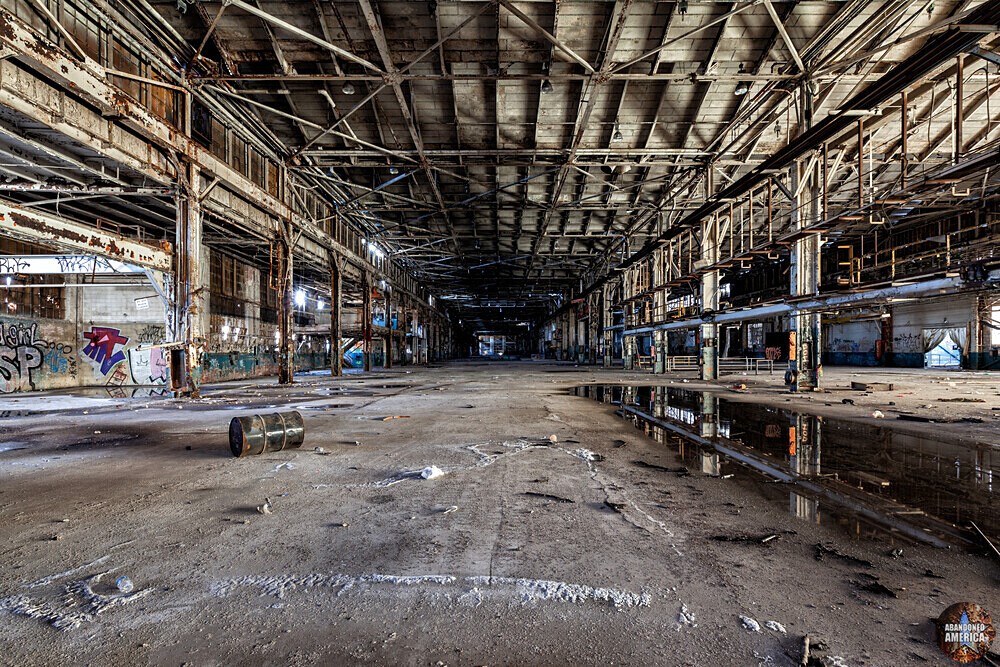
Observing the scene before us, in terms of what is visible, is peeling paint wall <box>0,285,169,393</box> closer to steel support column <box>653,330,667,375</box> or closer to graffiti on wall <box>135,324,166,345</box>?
graffiti on wall <box>135,324,166,345</box>

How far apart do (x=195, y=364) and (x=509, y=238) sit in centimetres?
1726

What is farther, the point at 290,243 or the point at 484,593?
the point at 290,243

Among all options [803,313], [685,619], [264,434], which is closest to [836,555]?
[685,619]

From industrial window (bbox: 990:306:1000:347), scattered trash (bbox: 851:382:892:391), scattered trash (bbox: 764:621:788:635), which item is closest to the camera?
scattered trash (bbox: 764:621:788:635)

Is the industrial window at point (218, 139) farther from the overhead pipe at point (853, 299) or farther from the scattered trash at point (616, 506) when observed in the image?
the overhead pipe at point (853, 299)

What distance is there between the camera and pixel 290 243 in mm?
15531

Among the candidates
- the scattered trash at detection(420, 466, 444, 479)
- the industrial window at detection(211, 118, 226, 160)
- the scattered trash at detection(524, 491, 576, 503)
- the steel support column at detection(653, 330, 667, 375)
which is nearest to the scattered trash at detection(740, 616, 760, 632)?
the scattered trash at detection(524, 491, 576, 503)

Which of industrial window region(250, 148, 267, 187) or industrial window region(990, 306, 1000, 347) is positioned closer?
industrial window region(250, 148, 267, 187)

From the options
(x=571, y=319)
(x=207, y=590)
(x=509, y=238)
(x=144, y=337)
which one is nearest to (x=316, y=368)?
(x=144, y=337)

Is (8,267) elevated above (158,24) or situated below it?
below

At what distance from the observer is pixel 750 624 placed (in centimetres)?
188

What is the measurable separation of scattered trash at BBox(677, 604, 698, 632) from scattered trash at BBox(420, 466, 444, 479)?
2.49 m

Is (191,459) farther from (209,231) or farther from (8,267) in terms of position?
(209,231)

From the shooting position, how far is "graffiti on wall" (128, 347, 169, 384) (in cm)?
1769
